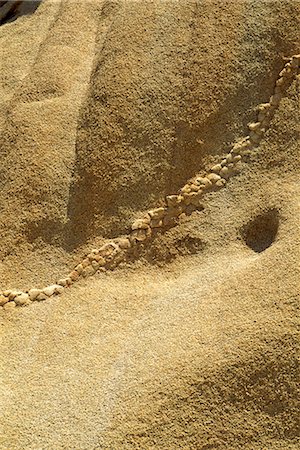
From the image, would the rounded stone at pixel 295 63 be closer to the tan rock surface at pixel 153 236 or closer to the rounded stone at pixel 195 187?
the tan rock surface at pixel 153 236

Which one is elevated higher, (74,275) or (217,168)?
(217,168)

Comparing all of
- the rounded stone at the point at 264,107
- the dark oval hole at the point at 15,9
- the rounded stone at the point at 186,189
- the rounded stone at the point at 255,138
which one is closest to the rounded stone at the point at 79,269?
the rounded stone at the point at 186,189

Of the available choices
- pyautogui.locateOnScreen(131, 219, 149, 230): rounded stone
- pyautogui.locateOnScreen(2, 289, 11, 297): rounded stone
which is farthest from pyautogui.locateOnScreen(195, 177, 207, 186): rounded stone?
pyautogui.locateOnScreen(2, 289, 11, 297): rounded stone

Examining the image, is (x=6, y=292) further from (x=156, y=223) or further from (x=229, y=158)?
(x=229, y=158)

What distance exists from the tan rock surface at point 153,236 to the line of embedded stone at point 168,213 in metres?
0.04

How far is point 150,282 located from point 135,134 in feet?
3.07

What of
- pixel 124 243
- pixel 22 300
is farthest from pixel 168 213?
pixel 22 300

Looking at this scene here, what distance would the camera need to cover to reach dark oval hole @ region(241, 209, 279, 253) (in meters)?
3.73

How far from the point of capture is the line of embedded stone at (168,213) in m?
4.01

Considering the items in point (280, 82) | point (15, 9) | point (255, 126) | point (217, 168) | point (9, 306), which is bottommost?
point (9, 306)

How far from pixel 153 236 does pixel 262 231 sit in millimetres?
613

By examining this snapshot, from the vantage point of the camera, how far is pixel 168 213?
4055mm

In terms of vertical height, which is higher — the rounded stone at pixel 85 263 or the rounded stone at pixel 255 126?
the rounded stone at pixel 255 126

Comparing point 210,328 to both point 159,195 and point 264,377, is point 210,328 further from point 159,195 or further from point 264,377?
point 159,195
